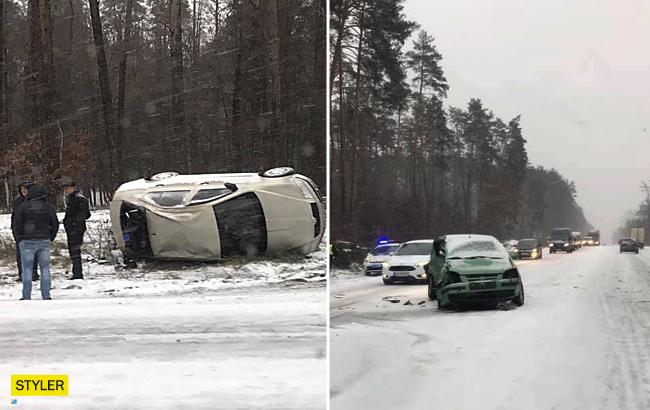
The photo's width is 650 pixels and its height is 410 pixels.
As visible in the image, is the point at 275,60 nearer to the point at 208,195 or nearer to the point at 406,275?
the point at 208,195

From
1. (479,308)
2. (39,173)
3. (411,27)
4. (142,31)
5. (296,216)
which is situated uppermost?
(142,31)

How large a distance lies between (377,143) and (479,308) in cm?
54

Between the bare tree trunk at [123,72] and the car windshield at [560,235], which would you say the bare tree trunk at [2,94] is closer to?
the bare tree trunk at [123,72]

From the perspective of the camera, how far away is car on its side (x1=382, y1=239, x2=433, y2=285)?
1.54 m

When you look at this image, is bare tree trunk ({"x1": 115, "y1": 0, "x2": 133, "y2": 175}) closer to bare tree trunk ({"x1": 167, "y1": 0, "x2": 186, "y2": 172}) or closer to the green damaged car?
bare tree trunk ({"x1": 167, "y1": 0, "x2": 186, "y2": 172})

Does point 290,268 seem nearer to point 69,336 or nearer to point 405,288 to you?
point 405,288

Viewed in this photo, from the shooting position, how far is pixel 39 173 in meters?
2.27

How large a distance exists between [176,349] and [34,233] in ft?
2.39

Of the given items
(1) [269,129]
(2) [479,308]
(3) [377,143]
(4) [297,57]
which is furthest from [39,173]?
(2) [479,308]

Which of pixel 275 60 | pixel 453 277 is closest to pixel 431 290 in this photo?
pixel 453 277

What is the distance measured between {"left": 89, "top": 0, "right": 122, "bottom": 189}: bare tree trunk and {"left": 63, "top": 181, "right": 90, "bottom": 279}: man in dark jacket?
0.16 m

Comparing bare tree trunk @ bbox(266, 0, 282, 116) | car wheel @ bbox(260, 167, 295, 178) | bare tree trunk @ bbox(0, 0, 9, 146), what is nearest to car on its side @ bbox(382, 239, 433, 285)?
car wheel @ bbox(260, 167, 295, 178)

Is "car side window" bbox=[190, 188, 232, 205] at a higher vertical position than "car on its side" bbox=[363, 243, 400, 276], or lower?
higher

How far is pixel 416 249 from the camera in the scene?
1.54m
